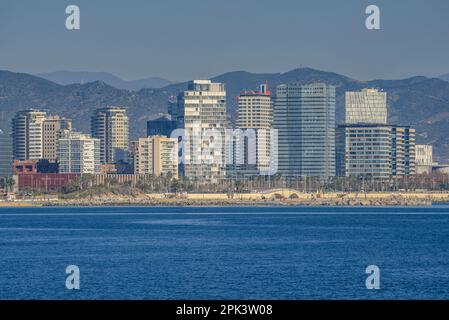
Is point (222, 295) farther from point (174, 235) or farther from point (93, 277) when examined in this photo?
point (174, 235)

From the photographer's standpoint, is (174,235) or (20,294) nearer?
(20,294)

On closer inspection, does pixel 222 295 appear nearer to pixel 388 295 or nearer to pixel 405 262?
pixel 388 295

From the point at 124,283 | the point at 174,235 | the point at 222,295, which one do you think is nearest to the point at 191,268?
the point at 124,283

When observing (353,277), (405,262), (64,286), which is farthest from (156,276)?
(405,262)
